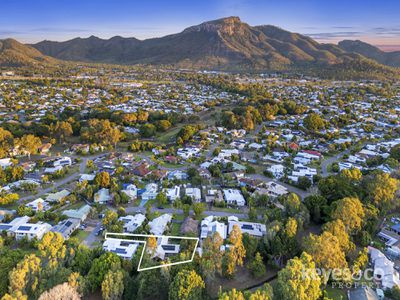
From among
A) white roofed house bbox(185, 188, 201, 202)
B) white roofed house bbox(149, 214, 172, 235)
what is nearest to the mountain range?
white roofed house bbox(185, 188, 201, 202)

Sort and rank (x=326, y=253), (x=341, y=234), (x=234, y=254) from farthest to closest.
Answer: (x=341, y=234), (x=234, y=254), (x=326, y=253)

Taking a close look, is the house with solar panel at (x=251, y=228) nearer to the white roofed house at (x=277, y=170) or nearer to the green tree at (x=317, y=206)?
the green tree at (x=317, y=206)

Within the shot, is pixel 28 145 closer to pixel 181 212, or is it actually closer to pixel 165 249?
pixel 181 212

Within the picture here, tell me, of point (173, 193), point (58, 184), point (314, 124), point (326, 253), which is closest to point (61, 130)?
point (58, 184)

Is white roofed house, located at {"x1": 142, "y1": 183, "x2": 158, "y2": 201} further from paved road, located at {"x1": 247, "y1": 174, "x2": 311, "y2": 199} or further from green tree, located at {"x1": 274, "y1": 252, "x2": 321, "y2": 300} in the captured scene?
green tree, located at {"x1": 274, "y1": 252, "x2": 321, "y2": 300}

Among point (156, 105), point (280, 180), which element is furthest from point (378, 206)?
point (156, 105)

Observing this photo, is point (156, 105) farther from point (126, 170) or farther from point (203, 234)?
point (203, 234)
